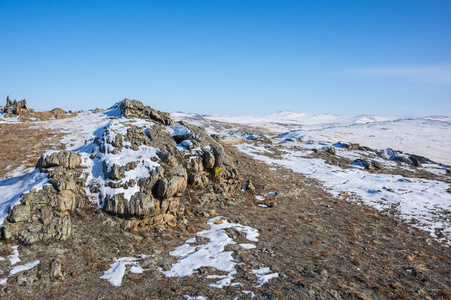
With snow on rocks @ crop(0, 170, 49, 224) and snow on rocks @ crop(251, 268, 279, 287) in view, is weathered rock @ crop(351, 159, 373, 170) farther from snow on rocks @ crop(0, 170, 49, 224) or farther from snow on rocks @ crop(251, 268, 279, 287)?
snow on rocks @ crop(0, 170, 49, 224)

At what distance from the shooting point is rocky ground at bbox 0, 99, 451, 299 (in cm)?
730

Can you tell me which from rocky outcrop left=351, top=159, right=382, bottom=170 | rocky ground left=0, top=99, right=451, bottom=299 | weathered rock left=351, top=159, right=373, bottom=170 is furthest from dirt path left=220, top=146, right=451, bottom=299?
rocky outcrop left=351, top=159, right=382, bottom=170

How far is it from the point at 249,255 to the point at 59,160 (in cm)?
1006

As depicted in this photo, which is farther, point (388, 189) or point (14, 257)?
point (388, 189)

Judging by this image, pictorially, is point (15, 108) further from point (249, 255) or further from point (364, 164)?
point (364, 164)

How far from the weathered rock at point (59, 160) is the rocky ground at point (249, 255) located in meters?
2.43

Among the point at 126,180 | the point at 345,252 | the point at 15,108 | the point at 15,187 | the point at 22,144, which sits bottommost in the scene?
the point at 345,252

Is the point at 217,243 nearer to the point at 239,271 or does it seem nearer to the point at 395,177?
the point at 239,271

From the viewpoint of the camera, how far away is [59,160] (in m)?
11.7

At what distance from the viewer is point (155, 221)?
11.3 m

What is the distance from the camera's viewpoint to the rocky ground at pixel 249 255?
7.30 meters

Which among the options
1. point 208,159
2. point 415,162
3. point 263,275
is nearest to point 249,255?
point 263,275

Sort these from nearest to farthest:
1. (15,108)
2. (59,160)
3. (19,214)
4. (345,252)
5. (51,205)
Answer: (19,214)
(51,205)
(345,252)
(59,160)
(15,108)

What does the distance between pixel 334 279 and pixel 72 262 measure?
9.09 meters
